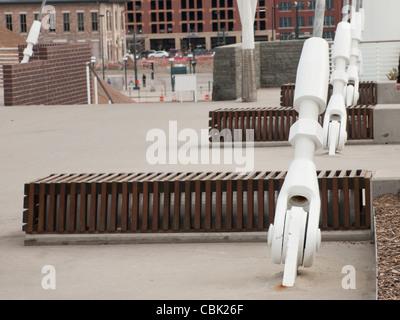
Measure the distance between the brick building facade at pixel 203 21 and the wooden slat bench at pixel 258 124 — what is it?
480 ft

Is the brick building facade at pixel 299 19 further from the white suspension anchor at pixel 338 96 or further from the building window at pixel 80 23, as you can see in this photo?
the white suspension anchor at pixel 338 96

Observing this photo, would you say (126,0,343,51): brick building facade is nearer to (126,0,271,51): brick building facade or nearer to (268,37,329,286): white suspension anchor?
(126,0,271,51): brick building facade

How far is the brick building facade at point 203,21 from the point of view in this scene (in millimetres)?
171000

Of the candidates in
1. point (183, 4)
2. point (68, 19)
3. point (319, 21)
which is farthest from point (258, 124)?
point (183, 4)

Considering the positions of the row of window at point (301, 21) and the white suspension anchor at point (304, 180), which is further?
the row of window at point (301, 21)

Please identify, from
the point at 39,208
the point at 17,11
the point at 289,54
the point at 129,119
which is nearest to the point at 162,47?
the point at 17,11

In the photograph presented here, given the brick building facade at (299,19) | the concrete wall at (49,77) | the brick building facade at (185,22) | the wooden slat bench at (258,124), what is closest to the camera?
the wooden slat bench at (258,124)

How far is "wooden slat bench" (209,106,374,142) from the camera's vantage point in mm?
20484

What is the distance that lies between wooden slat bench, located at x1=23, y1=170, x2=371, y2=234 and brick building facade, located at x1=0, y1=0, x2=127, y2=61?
12176cm

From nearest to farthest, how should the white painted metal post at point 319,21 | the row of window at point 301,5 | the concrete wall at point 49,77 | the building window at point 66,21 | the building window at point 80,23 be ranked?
the white painted metal post at point 319,21 < the concrete wall at point 49,77 < the building window at point 80,23 < the building window at point 66,21 < the row of window at point 301,5

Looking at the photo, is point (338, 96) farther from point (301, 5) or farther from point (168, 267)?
point (301, 5)

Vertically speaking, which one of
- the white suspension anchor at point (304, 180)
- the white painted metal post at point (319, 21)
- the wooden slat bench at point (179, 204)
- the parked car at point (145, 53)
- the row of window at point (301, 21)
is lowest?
the parked car at point (145, 53)

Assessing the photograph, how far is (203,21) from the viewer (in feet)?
587

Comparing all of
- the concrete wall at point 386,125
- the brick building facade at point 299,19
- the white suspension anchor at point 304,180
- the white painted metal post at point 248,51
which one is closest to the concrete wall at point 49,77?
the white painted metal post at point 248,51
